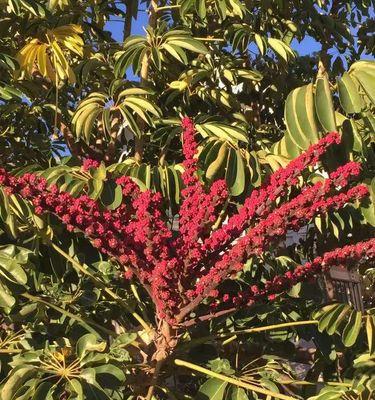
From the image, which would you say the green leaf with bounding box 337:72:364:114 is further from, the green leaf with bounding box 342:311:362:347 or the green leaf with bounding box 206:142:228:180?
the green leaf with bounding box 342:311:362:347

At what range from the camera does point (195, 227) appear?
1452 millimetres

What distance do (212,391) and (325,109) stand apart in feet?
2.35

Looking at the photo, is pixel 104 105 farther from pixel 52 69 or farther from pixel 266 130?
pixel 266 130

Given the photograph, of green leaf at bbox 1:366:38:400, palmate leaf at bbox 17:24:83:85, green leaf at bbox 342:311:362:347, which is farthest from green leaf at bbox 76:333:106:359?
palmate leaf at bbox 17:24:83:85

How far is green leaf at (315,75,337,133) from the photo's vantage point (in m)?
1.46

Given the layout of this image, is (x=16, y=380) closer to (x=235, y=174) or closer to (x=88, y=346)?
(x=88, y=346)

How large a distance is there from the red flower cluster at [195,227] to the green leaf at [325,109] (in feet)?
0.16

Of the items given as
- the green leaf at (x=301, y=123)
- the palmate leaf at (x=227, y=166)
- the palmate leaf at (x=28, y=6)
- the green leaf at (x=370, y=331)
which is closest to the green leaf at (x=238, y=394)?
the green leaf at (x=370, y=331)

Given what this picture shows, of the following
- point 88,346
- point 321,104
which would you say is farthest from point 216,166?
point 88,346

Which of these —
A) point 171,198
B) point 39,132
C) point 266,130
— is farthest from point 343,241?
point 39,132

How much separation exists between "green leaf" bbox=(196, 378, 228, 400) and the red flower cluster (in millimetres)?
176

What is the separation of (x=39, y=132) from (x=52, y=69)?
0.78 metres

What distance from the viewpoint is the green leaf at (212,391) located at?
1.48 meters

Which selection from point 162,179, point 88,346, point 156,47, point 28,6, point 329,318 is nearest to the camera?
point 88,346
